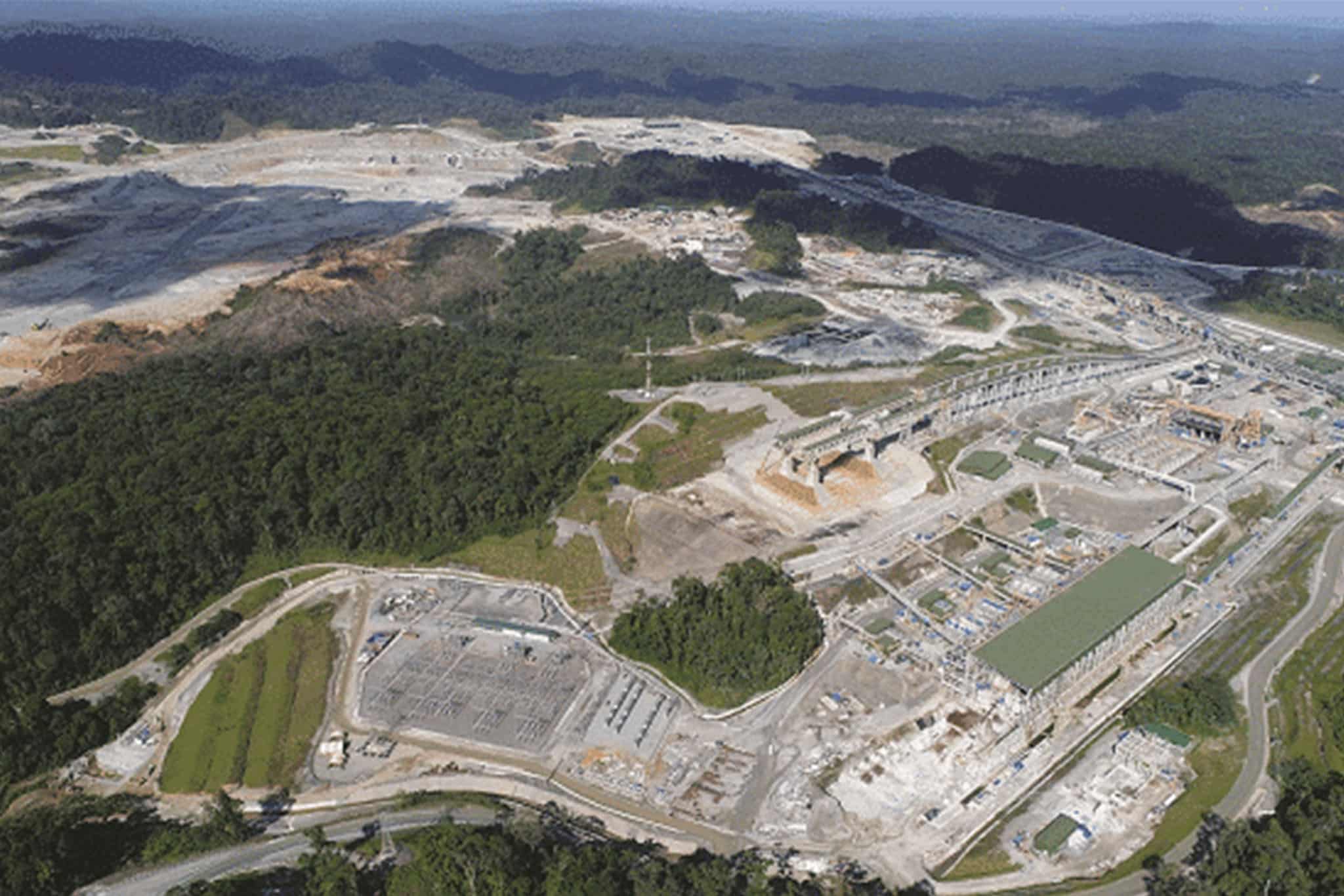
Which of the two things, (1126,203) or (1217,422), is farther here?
(1126,203)

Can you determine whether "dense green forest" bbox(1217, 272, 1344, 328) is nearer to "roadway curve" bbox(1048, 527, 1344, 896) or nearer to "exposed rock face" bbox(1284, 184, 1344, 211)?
"exposed rock face" bbox(1284, 184, 1344, 211)

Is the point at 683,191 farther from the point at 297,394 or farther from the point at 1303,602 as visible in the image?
the point at 1303,602

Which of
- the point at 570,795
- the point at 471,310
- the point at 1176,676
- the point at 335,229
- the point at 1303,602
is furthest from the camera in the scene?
the point at 335,229

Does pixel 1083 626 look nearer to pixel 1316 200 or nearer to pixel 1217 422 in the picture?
pixel 1217 422

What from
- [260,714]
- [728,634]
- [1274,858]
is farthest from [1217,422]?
[260,714]

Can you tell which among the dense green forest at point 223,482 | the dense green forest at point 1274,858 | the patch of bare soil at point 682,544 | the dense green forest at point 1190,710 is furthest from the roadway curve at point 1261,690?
the dense green forest at point 223,482

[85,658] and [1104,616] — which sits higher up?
[1104,616]

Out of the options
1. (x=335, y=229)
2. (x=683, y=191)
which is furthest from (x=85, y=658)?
(x=683, y=191)
